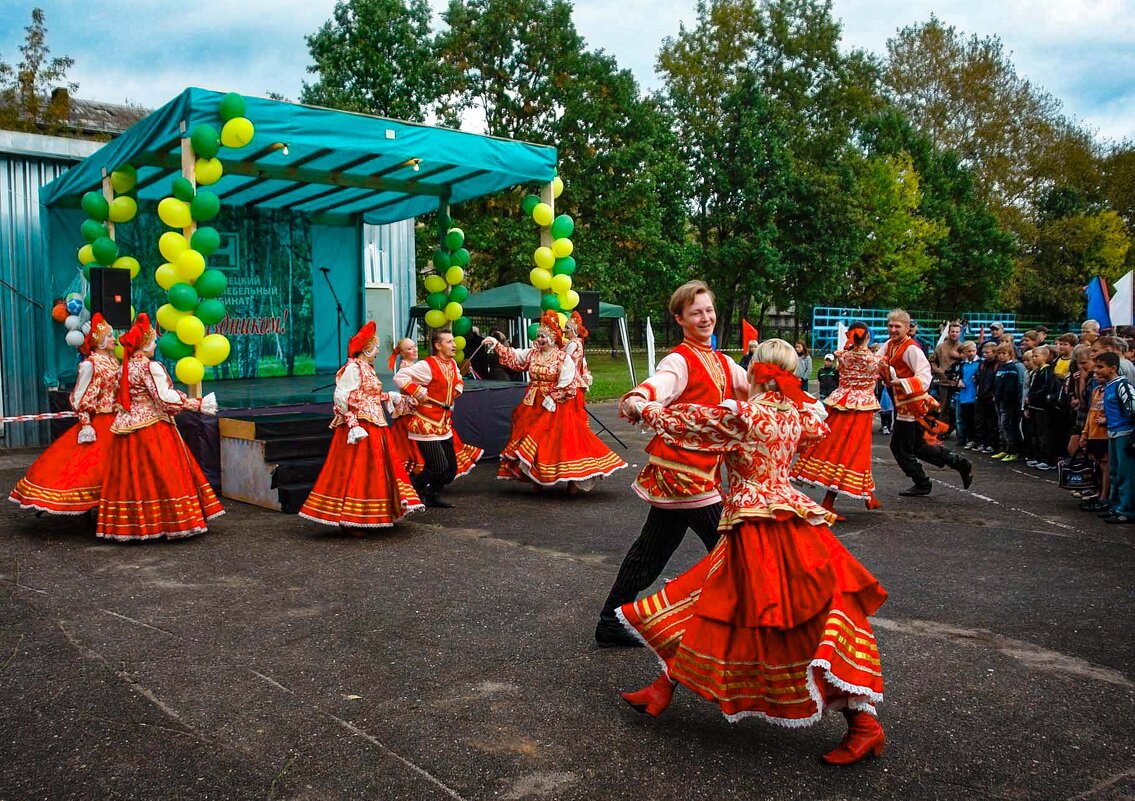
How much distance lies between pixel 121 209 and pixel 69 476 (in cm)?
438

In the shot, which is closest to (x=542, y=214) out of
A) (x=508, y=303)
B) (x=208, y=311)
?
(x=208, y=311)

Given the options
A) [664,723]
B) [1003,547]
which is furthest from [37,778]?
[1003,547]

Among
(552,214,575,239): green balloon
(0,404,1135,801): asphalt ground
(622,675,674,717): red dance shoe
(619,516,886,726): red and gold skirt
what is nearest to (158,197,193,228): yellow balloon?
(0,404,1135,801): asphalt ground

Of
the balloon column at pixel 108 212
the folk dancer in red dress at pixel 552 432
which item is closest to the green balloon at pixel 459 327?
the folk dancer in red dress at pixel 552 432

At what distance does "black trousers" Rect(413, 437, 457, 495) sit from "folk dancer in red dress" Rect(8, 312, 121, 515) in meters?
2.56

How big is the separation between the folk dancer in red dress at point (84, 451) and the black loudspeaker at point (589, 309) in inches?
217

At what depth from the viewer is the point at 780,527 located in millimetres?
3312

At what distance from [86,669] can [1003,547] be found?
19.7 feet

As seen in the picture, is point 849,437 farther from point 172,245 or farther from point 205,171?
point 205,171

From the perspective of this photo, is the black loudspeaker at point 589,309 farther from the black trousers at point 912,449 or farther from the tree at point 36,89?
the tree at point 36,89

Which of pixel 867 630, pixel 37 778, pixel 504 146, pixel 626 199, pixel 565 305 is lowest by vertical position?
pixel 37 778

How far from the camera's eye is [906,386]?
25.1ft

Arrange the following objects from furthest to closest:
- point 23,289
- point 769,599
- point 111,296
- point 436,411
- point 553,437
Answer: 1. point 23,289
2. point 111,296
3. point 553,437
4. point 436,411
5. point 769,599

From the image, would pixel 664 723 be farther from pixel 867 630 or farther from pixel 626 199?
pixel 626 199
